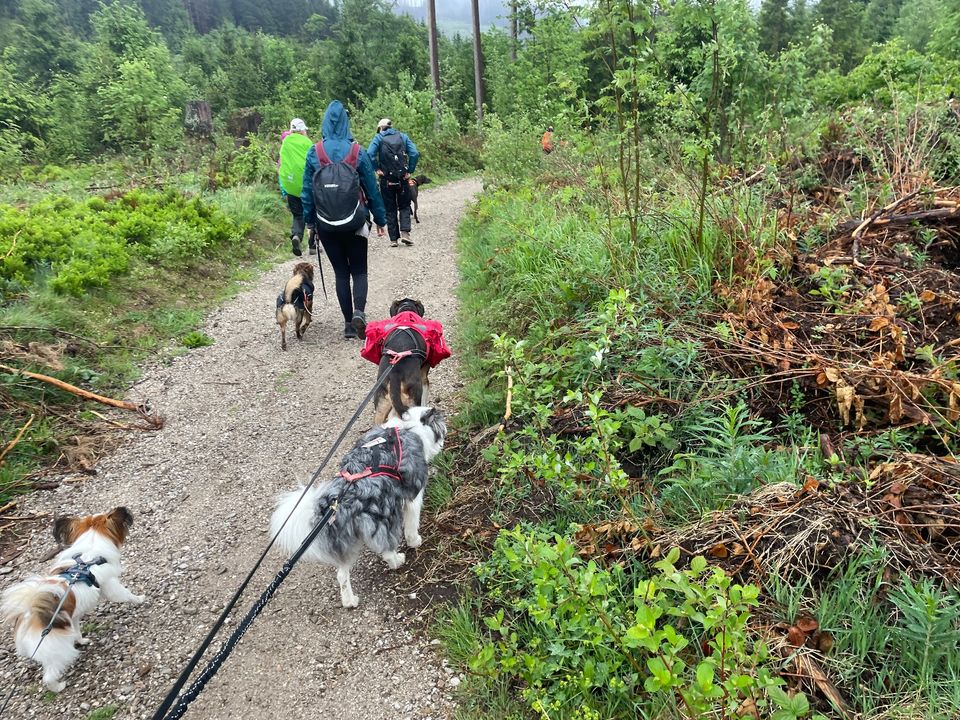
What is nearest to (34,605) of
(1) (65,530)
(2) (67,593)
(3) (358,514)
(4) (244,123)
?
(2) (67,593)

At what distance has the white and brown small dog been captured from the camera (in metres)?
2.67

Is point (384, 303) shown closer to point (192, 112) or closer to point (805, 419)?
point (805, 419)

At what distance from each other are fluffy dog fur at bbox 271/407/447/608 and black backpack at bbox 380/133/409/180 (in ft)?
24.3

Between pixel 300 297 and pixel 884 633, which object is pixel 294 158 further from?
pixel 884 633

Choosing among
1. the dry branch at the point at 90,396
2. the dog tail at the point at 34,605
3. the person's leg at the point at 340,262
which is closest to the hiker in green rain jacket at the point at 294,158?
the person's leg at the point at 340,262

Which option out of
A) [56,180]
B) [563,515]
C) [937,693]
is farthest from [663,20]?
[56,180]

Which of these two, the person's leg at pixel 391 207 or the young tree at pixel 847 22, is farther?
the young tree at pixel 847 22

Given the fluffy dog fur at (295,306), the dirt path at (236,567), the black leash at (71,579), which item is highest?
the fluffy dog fur at (295,306)

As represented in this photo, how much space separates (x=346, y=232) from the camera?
5863mm

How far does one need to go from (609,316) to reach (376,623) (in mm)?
2333

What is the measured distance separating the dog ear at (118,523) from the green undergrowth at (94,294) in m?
1.48

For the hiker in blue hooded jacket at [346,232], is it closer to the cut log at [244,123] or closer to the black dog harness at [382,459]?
the black dog harness at [382,459]

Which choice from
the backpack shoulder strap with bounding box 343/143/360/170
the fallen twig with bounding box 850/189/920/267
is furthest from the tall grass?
the backpack shoulder strap with bounding box 343/143/360/170

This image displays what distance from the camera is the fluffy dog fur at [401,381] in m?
4.28
